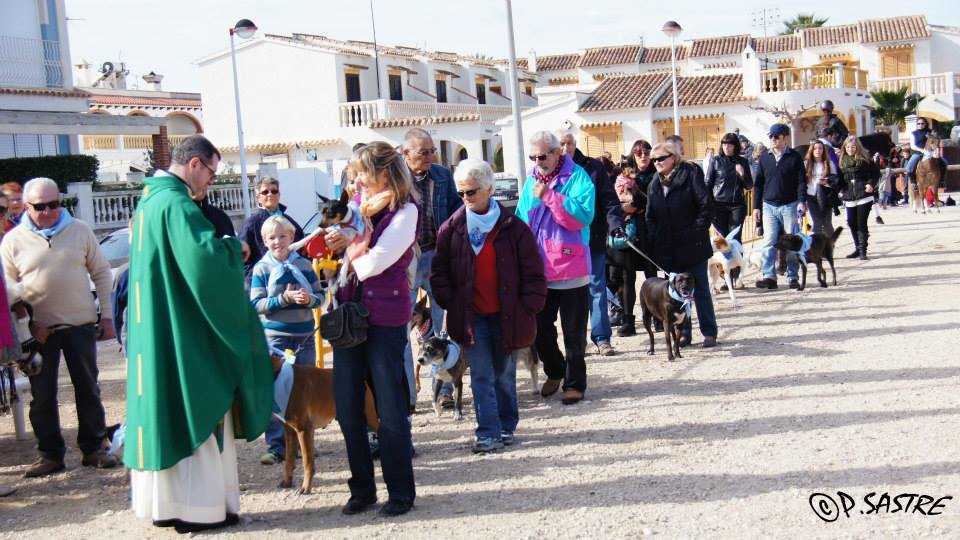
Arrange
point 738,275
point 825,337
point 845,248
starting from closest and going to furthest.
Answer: point 825,337 < point 738,275 < point 845,248

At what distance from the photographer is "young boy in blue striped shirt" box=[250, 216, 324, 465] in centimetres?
680

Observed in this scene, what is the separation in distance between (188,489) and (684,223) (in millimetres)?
5583

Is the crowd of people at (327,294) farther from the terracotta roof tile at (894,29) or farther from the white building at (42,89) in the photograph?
the terracotta roof tile at (894,29)

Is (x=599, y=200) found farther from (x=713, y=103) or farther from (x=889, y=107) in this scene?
(x=889, y=107)

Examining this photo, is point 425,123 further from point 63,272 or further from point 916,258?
point 63,272

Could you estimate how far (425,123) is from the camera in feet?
153

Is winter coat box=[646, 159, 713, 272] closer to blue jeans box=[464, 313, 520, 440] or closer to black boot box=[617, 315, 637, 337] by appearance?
black boot box=[617, 315, 637, 337]

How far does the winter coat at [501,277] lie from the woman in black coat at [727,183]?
22.0 ft

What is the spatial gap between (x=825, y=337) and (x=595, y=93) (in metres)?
35.9

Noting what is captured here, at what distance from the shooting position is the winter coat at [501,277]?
661 cm

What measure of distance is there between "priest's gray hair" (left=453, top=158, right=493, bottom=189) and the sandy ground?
166 centimetres

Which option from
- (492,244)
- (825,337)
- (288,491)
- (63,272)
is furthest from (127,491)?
(825,337)

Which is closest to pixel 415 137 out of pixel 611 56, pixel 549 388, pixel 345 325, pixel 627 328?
pixel 549 388

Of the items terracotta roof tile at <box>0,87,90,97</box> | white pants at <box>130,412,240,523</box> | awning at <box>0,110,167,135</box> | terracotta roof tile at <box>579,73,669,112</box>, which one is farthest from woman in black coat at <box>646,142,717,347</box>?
terracotta roof tile at <box>579,73,669,112</box>
